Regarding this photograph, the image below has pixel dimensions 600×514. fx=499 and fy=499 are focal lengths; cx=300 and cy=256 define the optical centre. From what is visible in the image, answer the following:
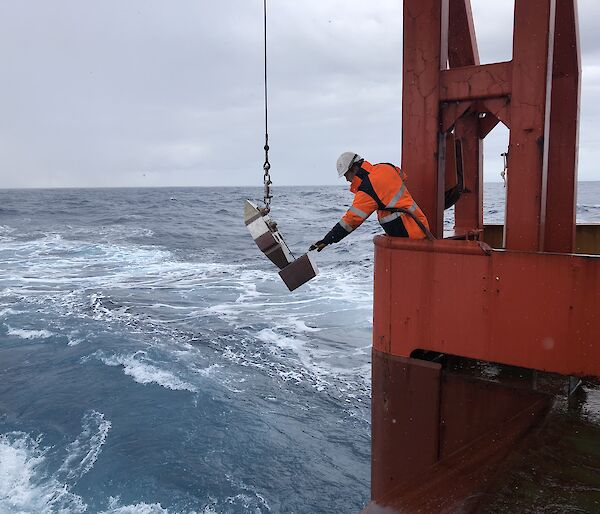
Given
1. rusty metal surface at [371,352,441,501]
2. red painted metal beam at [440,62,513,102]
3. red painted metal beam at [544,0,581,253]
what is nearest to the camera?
red painted metal beam at [440,62,513,102]

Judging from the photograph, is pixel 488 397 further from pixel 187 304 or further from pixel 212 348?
pixel 187 304

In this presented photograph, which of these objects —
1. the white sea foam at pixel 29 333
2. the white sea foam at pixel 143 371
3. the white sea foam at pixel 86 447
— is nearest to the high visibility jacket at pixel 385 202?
the white sea foam at pixel 86 447

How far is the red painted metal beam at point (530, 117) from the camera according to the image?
138 inches

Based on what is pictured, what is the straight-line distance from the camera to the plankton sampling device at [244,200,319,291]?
15.1 ft

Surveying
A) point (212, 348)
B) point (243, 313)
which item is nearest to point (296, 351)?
point (212, 348)

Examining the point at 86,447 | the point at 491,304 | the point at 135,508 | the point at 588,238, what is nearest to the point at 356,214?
the point at 491,304

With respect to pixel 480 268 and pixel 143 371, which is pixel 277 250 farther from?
pixel 143 371

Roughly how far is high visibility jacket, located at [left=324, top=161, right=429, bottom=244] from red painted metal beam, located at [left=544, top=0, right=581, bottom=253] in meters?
1.14

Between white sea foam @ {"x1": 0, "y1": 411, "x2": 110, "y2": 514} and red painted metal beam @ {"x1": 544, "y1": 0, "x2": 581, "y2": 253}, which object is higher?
red painted metal beam @ {"x1": 544, "y1": 0, "x2": 581, "y2": 253}

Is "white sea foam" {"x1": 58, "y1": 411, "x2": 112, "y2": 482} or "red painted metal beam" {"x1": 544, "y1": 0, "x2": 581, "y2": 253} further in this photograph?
"white sea foam" {"x1": 58, "y1": 411, "x2": 112, "y2": 482}

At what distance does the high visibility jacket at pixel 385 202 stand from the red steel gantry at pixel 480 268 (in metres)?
0.18

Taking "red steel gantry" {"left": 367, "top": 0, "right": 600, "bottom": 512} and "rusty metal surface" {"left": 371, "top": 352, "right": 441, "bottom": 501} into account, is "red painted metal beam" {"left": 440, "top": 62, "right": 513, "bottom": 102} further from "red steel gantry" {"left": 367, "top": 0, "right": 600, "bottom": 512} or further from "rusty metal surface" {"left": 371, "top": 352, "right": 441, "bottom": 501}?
"rusty metal surface" {"left": 371, "top": 352, "right": 441, "bottom": 501}

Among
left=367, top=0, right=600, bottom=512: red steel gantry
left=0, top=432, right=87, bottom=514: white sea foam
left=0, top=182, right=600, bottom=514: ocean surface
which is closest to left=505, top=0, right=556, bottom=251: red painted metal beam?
left=367, top=0, right=600, bottom=512: red steel gantry

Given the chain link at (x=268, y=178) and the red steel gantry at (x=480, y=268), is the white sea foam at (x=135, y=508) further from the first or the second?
the chain link at (x=268, y=178)
